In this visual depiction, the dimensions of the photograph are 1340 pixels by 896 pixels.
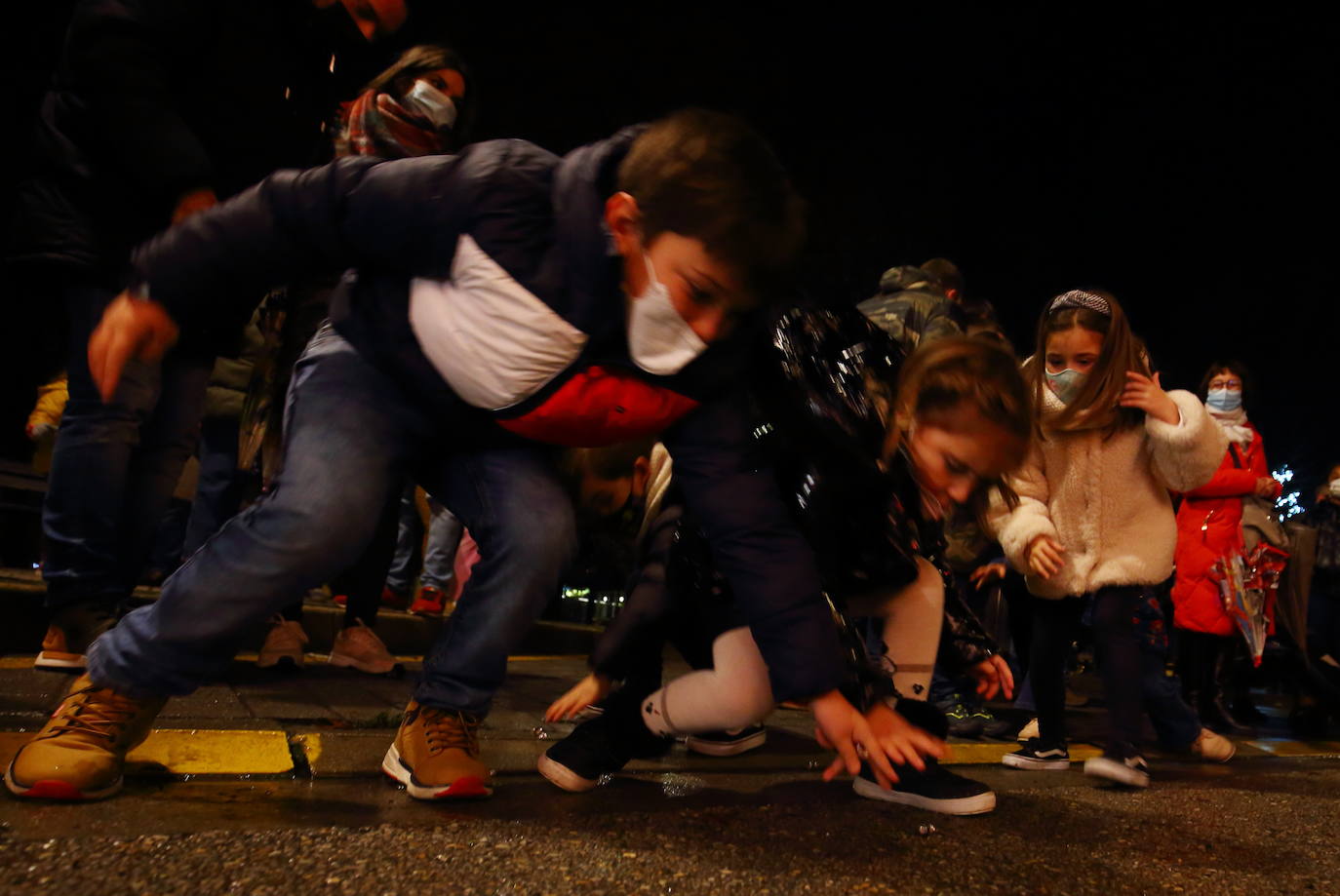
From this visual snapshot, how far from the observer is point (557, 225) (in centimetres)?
156

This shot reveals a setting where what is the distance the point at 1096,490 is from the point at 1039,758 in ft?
2.67

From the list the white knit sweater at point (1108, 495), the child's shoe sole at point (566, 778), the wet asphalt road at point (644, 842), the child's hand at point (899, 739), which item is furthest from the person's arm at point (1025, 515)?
the child's shoe sole at point (566, 778)

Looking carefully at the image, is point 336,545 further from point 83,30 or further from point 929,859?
point 83,30

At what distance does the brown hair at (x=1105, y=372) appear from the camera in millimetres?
2768

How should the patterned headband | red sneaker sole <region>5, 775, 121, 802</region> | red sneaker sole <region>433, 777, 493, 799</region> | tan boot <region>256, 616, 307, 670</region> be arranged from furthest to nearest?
tan boot <region>256, 616, 307, 670</region>, the patterned headband, red sneaker sole <region>433, 777, 493, 799</region>, red sneaker sole <region>5, 775, 121, 802</region>

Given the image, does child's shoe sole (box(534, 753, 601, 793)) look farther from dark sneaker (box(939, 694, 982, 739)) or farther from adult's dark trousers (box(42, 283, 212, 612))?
dark sneaker (box(939, 694, 982, 739))

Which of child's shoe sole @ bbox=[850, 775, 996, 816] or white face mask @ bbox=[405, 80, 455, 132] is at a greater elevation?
white face mask @ bbox=[405, 80, 455, 132]

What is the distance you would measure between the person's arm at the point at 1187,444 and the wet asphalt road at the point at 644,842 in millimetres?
899

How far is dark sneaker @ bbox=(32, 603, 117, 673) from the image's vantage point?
2459mm

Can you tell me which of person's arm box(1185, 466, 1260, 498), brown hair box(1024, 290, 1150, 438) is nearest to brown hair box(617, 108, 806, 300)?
brown hair box(1024, 290, 1150, 438)

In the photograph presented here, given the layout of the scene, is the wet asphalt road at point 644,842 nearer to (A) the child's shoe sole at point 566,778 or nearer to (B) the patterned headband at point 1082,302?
(A) the child's shoe sole at point 566,778

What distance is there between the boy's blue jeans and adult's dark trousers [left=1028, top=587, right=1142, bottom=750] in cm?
173

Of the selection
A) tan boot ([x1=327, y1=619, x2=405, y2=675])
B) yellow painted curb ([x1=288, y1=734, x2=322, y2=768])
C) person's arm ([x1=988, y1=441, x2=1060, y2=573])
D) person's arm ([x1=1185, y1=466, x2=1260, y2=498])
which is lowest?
tan boot ([x1=327, y1=619, x2=405, y2=675])

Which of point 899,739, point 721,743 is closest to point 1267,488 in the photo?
point 721,743
